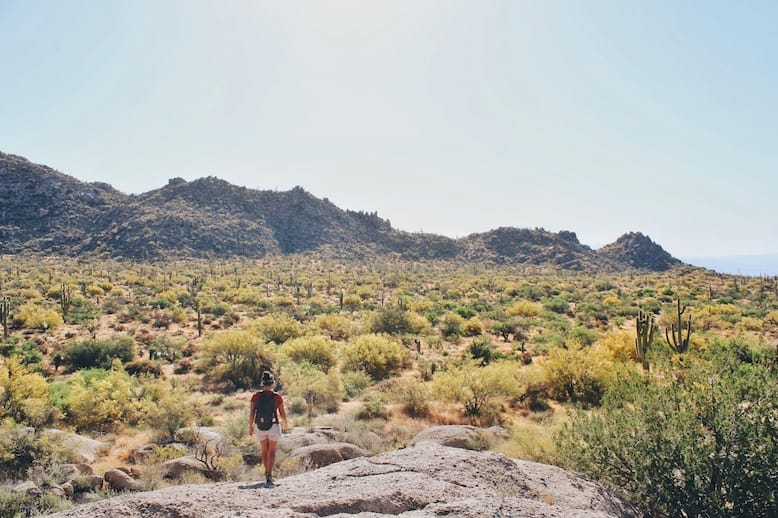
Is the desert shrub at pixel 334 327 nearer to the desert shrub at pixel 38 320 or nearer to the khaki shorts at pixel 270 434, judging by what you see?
the desert shrub at pixel 38 320

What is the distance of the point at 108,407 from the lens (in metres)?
12.4

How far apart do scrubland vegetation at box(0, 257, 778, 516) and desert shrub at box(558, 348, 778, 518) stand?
0.08 ft

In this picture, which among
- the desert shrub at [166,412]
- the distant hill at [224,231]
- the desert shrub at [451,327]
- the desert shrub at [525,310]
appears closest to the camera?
the desert shrub at [166,412]

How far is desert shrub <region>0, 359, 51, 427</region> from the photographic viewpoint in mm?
11258

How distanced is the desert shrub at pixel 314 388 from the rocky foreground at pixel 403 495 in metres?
6.45

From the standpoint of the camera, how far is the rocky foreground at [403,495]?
562 cm

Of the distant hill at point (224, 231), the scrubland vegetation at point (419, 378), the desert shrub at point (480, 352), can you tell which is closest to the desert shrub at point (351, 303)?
the scrubland vegetation at point (419, 378)

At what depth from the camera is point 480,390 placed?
13328mm

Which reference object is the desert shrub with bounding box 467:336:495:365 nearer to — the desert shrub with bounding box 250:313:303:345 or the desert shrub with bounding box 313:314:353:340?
the desert shrub with bounding box 313:314:353:340

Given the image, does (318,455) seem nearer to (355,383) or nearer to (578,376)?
(355,383)

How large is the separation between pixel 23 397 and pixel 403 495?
11.2 meters

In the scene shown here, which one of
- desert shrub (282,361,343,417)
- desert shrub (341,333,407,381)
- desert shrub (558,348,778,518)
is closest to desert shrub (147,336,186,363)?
desert shrub (282,361,343,417)

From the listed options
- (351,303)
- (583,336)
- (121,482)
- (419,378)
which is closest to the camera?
(121,482)

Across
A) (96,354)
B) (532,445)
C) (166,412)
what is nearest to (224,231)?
(96,354)
